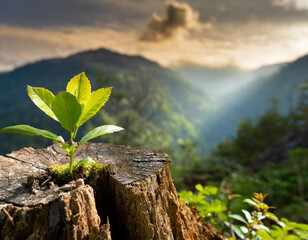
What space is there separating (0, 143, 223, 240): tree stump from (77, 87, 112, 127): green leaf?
352 mm

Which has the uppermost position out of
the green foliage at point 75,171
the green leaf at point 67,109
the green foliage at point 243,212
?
the green leaf at point 67,109

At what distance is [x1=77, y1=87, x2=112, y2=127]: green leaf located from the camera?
4.39 ft

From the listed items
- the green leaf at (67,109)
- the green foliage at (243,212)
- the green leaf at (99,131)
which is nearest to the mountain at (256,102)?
the green foliage at (243,212)

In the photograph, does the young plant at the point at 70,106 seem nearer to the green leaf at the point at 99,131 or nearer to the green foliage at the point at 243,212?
the green leaf at the point at 99,131

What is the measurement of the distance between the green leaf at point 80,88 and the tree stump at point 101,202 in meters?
0.45

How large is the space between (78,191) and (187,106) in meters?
78.3

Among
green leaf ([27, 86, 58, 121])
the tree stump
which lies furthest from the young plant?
the tree stump

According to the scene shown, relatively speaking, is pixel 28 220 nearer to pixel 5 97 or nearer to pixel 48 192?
pixel 48 192

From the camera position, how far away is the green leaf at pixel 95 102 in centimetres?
134

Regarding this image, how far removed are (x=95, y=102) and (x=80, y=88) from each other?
4.7 inches

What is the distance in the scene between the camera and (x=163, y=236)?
131 centimetres

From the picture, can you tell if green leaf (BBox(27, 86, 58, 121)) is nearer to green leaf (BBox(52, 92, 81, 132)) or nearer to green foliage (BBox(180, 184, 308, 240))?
green leaf (BBox(52, 92, 81, 132))

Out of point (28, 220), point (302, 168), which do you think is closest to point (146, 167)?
point (28, 220)

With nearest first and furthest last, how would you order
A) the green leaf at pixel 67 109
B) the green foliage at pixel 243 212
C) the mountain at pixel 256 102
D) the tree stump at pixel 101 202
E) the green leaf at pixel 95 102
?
the tree stump at pixel 101 202, the green leaf at pixel 67 109, the green leaf at pixel 95 102, the green foliage at pixel 243 212, the mountain at pixel 256 102
